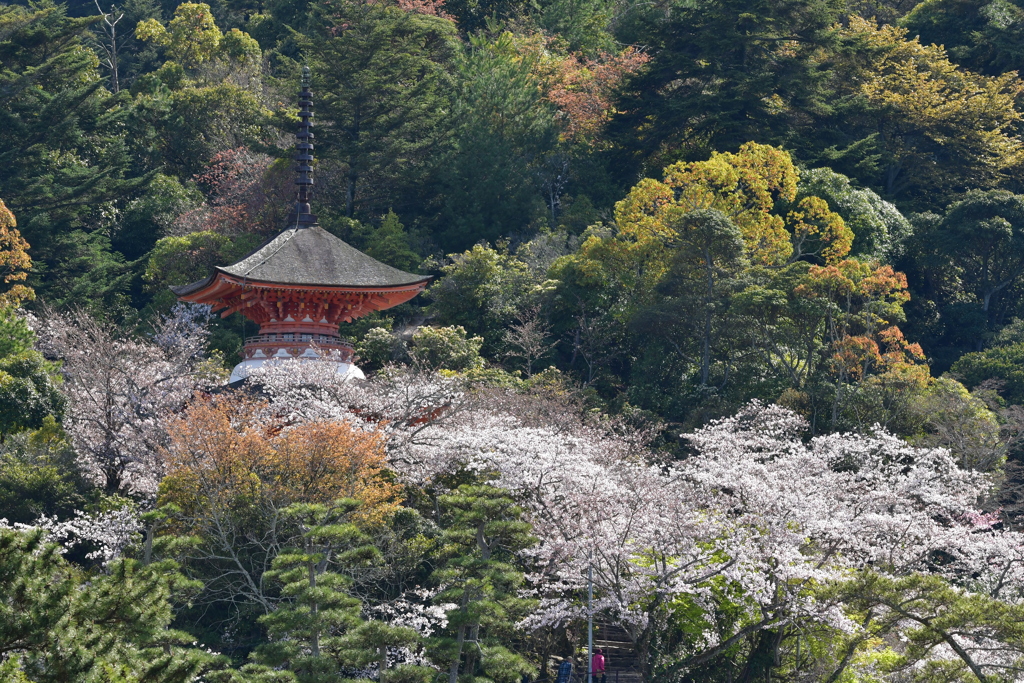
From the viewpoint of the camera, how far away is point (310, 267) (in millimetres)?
27641

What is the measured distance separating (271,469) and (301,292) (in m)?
5.23

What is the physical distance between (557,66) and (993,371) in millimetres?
19065

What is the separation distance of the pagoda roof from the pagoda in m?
0.02

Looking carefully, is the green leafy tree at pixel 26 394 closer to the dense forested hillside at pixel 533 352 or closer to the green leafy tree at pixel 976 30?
Answer: the dense forested hillside at pixel 533 352

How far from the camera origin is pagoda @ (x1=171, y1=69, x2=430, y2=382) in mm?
27188

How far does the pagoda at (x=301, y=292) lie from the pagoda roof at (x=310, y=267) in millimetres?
18

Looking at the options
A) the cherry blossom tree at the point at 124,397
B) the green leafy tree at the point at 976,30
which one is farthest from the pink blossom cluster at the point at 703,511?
the green leafy tree at the point at 976,30

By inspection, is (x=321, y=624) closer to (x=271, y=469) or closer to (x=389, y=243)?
(x=271, y=469)

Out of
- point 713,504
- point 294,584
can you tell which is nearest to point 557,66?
point 713,504

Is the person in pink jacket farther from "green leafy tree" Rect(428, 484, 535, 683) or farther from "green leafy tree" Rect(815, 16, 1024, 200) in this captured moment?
"green leafy tree" Rect(815, 16, 1024, 200)

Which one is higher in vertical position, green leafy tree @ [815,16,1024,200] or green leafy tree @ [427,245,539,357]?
green leafy tree @ [815,16,1024,200]

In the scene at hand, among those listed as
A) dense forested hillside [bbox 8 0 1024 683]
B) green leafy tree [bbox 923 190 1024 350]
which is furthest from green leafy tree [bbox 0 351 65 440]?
green leafy tree [bbox 923 190 1024 350]

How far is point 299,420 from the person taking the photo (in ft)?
82.5

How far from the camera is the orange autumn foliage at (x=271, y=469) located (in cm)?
2234
